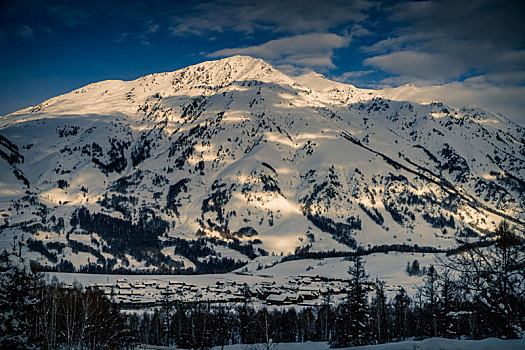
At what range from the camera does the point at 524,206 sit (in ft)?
55.1

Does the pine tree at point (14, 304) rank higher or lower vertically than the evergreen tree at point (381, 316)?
higher

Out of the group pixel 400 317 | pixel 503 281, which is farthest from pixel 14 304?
pixel 400 317

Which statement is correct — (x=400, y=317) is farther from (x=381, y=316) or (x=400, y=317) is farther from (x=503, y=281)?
(x=503, y=281)

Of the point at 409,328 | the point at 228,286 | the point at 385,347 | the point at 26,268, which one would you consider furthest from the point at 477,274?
the point at 228,286

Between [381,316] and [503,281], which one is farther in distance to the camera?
[381,316]

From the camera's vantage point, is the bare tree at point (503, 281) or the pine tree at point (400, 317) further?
the pine tree at point (400, 317)

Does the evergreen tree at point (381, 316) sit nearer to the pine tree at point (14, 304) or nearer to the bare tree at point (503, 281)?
the bare tree at point (503, 281)

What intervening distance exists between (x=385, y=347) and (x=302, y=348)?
1483 inches

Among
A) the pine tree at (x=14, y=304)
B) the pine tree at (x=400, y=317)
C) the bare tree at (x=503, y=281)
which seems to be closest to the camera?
the bare tree at (x=503, y=281)

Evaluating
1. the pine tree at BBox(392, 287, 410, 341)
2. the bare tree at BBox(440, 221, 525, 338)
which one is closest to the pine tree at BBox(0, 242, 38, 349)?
the bare tree at BBox(440, 221, 525, 338)

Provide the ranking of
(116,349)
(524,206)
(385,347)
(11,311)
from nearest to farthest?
(385,347)
(524,206)
(11,311)
(116,349)

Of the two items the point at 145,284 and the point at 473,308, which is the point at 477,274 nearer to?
the point at 473,308

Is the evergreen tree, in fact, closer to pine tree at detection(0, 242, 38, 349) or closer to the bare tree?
the bare tree

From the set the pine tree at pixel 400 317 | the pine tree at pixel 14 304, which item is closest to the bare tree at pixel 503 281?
the pine tree at pixel 14 304
